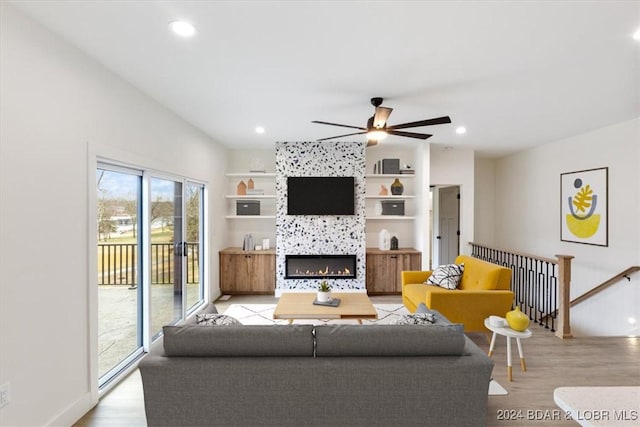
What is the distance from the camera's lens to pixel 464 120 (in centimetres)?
421

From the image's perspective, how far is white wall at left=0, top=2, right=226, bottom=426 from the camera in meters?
1.87

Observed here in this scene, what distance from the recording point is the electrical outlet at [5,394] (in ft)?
5.97

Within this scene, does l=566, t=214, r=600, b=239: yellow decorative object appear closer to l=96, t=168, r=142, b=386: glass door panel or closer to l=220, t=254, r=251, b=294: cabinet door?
l=220, t=254, r=251, b=294: cabinet door

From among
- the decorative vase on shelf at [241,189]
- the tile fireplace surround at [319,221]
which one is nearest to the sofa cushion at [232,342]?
the tile fireplace surround at [319,221]

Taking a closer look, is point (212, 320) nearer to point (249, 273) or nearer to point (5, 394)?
point (5, 394)

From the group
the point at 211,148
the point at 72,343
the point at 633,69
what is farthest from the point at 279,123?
the point at 633,69

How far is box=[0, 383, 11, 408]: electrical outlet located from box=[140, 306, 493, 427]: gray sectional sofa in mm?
754

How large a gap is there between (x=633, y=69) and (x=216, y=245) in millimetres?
5599

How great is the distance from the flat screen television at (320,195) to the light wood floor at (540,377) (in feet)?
9.40

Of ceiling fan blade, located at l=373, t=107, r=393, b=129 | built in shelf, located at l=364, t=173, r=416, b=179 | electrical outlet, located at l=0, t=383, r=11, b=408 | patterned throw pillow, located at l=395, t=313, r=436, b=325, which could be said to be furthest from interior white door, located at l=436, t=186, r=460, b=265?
electrical outlet, located at l=0, t=383, r=11, b=408

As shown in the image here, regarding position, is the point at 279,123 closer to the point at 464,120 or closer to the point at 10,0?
the point at 464,120

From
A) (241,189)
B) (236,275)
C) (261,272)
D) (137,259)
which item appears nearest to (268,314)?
(261,272)

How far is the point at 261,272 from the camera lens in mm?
5828

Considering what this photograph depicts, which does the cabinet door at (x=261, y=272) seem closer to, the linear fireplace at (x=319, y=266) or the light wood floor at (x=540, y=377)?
the linear fireplace at (x=319, y=266)
